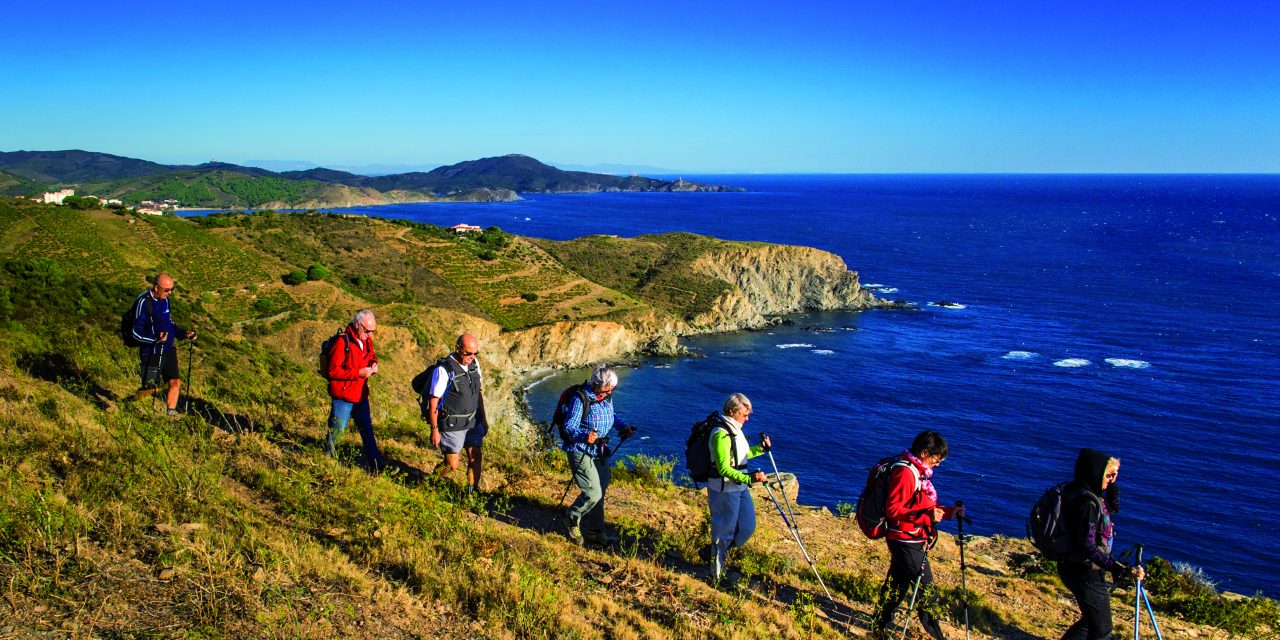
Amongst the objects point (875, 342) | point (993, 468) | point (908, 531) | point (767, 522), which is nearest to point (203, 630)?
point (908, 531)

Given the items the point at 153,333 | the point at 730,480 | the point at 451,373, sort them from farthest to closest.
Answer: the point at 153,333 < the point at 451,373 < the point at 730,480

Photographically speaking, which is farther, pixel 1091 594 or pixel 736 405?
pixel 736 405

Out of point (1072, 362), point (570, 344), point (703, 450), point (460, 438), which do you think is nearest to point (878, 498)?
point (703, 450)

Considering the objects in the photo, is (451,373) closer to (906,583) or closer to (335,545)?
(335,545)

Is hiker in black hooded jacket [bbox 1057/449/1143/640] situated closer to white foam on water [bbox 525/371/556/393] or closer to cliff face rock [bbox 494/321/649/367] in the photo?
white foam on water [bbox 525/371/556/393]

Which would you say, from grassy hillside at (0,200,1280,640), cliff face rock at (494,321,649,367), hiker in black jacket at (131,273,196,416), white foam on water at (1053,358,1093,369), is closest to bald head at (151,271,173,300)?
hiker in black jacket at (131,273,196,416)

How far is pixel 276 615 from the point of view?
426cm

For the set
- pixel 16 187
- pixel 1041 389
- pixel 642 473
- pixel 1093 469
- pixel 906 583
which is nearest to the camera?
pixel 1093 469

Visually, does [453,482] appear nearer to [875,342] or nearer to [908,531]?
[908,531]

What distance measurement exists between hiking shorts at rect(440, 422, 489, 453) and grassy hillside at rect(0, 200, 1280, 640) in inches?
15.9

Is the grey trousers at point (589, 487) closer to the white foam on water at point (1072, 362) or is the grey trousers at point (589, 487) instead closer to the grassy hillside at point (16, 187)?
the white foam on water at point (1072, 362)

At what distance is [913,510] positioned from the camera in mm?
5551

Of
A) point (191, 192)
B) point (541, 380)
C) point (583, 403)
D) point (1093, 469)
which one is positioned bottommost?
point (541, 380)

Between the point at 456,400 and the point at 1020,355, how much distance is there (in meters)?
57.7
